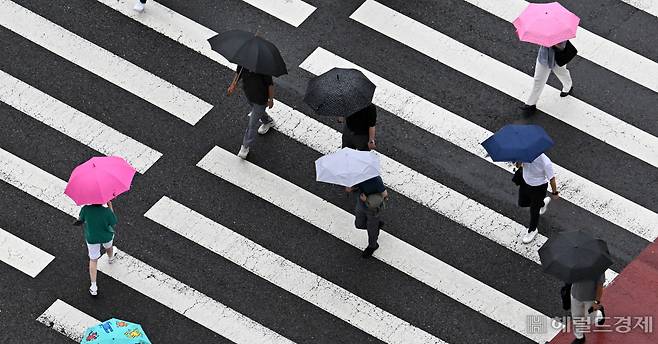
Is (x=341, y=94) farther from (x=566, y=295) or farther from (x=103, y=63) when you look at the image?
(x=103, y=63)

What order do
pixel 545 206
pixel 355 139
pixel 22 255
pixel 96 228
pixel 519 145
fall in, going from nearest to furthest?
pixel 96 228
pixel 519 145
pixel 22 255
pixel 355 139
pixel 545 206

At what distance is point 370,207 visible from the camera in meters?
15.8

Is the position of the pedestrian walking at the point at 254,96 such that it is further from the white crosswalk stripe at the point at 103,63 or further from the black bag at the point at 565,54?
the black bag at the point at 565,54

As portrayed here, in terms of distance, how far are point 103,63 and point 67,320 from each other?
165 inches

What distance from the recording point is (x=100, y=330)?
13.4 m

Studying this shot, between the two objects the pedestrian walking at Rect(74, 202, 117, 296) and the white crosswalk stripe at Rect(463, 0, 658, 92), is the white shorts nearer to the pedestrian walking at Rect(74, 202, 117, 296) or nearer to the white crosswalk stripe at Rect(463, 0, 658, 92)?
the pedestrian walking at Rect(74, 202, 117, 296)

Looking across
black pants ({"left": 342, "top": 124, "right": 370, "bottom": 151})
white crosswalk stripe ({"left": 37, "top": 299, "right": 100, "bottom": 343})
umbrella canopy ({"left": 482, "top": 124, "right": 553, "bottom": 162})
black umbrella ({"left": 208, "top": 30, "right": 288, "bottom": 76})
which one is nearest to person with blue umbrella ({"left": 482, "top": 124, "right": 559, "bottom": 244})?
umbrella canopy ({"left": 482, "top": 124, "right": 553, "bottom": 162})

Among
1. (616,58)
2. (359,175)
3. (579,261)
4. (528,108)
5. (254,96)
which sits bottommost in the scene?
(528,108)

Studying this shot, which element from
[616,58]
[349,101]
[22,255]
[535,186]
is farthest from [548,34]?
[22,255]

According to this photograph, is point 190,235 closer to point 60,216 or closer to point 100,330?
point 60,216

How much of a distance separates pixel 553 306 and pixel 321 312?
2.73 m

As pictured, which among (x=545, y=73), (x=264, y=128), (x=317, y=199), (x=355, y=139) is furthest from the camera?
(x=264, y=128)

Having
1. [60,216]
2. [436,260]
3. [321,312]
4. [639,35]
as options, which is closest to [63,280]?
[60,216]

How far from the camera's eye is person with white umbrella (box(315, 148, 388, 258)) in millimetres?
15203
